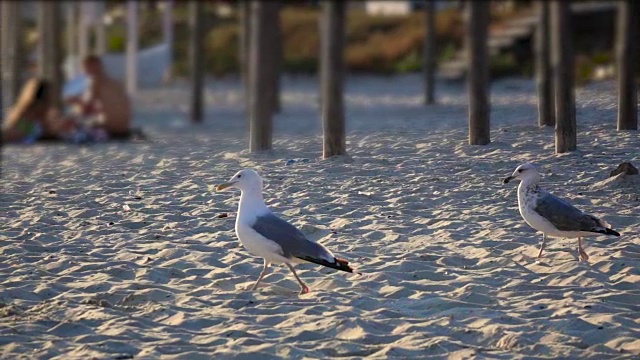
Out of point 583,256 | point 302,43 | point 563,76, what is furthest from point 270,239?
point 302,43

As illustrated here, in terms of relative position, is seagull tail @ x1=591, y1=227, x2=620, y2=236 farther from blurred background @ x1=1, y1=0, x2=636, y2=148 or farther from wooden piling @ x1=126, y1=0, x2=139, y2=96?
wooden piling @ x1=126, y1=0, x2=139, y2=96

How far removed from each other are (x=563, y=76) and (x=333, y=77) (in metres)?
2.45

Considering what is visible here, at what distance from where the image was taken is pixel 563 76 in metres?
12.3

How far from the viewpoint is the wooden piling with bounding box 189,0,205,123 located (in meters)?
21.5

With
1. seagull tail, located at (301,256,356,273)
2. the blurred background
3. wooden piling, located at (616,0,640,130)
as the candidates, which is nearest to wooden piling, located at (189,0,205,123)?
the blurred background

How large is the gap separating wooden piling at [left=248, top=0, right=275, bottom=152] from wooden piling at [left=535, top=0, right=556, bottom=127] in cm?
335

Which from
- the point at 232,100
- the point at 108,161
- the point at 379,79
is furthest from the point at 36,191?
the point at 379,79

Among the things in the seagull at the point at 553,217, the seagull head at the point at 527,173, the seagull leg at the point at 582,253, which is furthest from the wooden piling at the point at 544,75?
the seagull leg at the point at 582,253

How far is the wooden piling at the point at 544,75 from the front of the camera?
49.0 feet

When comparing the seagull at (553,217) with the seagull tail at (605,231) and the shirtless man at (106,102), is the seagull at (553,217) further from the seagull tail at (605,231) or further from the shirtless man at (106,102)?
the shirtless man at (106,102)

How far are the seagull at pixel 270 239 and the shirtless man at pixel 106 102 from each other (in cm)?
940

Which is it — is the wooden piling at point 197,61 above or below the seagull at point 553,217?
above

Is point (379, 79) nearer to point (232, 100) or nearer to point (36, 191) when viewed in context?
point (232, 100)

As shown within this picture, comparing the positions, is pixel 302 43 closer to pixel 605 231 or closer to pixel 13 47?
pixel 13 47
